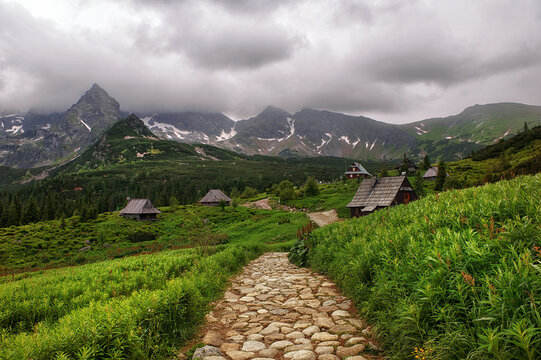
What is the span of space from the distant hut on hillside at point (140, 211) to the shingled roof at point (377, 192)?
164ft

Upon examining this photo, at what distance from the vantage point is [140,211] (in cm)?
6956

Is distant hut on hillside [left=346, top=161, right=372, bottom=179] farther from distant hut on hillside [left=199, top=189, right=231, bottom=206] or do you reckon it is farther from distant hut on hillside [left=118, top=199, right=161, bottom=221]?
distant hut on hillside [left=118, top=199, right=161, bottom=221]

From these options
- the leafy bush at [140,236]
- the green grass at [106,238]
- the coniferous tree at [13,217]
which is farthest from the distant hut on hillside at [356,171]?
the coniferous tree at [13,217]

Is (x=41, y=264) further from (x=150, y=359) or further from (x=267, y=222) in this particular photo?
(x=150, y=359)

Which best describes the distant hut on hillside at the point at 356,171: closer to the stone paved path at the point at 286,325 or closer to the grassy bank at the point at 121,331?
the stone paved path at the point at 286,325

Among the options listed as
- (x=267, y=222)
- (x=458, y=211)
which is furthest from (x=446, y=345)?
(x=267, y=222)

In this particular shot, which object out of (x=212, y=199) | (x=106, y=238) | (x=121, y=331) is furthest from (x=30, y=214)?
(x=121, y=331)

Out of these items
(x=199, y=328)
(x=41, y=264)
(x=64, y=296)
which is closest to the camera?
(x=199, y=328)

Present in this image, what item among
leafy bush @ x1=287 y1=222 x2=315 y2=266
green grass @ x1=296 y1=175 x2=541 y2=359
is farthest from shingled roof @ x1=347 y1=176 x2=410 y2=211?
green grass @ x1=296 y1=175 x2=541 y2=359

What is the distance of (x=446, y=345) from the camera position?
11.6ft

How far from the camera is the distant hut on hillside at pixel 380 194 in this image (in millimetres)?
43125

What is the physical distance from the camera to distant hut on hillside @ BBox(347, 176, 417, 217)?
141 ft

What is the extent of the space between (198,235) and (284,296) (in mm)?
10248

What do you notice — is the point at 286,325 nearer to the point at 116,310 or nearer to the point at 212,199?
the point at 116,310
